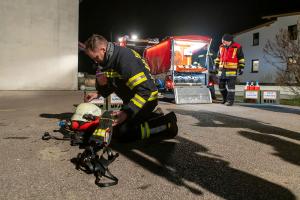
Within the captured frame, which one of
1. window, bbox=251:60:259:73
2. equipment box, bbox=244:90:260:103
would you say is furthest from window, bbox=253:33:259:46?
equipment box, bbox=244:90:260:103

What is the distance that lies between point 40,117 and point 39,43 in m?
14.9

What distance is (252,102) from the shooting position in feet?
33.1

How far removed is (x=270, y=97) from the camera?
32.0 ft

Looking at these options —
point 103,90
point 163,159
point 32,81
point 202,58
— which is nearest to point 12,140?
point 103,90

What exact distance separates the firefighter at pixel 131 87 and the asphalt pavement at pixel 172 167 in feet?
0.77

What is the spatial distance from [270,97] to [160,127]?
7106 mm

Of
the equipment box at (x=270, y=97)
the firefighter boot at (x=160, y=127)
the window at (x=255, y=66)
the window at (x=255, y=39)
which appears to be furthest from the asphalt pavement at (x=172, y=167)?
the window at (x=255, y=39)

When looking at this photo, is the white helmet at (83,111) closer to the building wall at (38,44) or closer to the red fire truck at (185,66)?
the red fire truck at (185,66)

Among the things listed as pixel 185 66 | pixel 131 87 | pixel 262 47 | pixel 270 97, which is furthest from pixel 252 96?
pixel 262 47

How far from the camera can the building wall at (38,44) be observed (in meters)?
18.8

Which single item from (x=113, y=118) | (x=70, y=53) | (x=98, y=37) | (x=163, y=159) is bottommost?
(x=163, y=159)

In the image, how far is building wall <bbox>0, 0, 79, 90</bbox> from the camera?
18766mm

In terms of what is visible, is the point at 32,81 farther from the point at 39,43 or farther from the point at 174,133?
the point at 174,133

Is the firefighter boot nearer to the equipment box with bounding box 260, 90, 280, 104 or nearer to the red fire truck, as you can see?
the red fire truck
